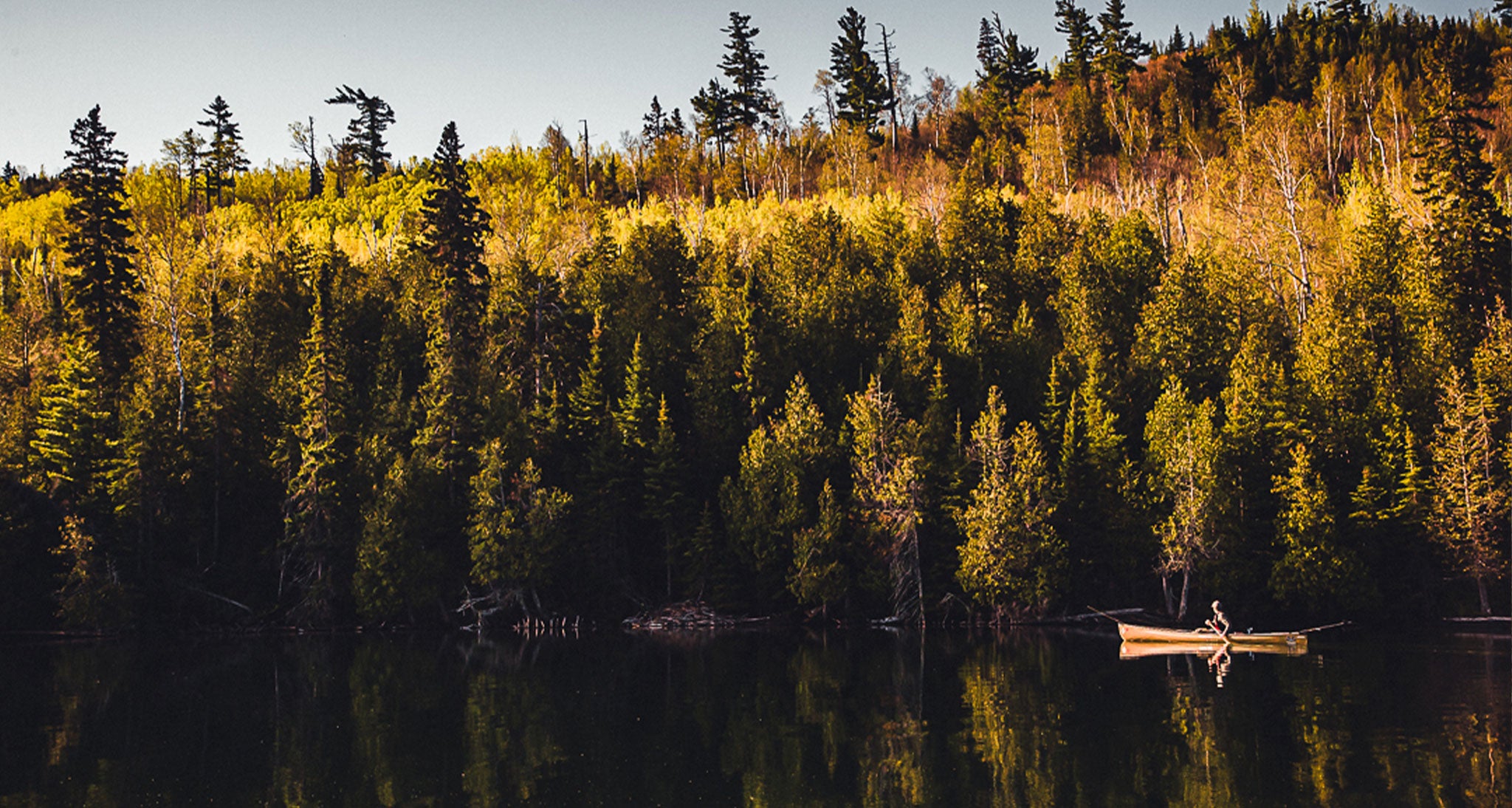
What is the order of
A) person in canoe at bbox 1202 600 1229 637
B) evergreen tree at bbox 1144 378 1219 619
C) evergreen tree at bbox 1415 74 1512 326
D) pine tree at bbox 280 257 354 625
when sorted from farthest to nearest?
evergreen tree at bbox 1415 74 1512 326
pine tree at bbox 280 257 354 625
evergreen tree at bbox 1144 378 1219 619
person in canoe at bbox 1202 600 1229 637

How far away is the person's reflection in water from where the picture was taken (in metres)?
41.1

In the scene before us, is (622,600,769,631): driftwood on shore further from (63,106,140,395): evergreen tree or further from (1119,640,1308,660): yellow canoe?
(63,106,140,395): evergreen tree

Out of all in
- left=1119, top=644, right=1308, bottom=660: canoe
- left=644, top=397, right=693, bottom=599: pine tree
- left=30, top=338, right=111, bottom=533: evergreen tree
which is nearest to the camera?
left=1119, top=644, right=1308, bottom=660: canoe

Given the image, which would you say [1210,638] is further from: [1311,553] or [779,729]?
[779,729]

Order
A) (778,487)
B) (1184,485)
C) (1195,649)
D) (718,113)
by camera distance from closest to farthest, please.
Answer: (1195,649)
(1184,485)
(778,487)
(718,113)

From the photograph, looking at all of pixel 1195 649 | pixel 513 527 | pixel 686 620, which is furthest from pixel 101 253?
pixel 1195 649

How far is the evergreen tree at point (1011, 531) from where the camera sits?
59.4 meters

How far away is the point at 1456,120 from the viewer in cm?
6569

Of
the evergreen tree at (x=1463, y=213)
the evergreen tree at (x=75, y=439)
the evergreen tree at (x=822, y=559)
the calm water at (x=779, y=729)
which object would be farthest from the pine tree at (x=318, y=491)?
the evergreen tree at (x=1463, y=213)

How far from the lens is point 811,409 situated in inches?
2601

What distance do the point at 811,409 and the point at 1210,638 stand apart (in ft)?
83.8

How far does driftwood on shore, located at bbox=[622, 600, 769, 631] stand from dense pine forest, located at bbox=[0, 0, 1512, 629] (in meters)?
1.28

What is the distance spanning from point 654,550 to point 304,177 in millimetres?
84120

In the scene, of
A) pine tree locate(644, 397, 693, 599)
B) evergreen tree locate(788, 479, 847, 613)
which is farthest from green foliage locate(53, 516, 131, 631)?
evergreen tree locate(788, 479, 847, 613)
